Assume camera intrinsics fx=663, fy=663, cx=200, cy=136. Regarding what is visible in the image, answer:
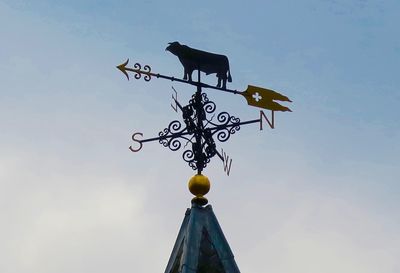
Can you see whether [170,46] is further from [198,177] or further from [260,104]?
[198,177]

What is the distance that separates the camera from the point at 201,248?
21.4 feet

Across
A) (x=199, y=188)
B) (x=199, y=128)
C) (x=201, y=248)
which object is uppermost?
(x=199, y=128)

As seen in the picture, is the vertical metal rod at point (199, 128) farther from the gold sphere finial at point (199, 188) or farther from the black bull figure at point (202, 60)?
the black bull figure at point (202, 60)

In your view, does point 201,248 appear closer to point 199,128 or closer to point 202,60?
point 199,128

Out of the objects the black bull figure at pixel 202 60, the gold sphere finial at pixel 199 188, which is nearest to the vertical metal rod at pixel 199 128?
the gold sphere finial at pixel 199 188

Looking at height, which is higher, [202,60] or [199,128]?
[202,60]

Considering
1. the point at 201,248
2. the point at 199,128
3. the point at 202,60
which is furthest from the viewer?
the point at 202,60

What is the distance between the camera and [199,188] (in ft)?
23.1

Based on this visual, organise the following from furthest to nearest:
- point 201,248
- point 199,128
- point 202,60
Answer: point 202,60 → point 199,128 → point 201,248

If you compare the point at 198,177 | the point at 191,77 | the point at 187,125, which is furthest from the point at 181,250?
the point at 191,77

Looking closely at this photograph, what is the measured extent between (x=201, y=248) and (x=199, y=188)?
77 centimetres

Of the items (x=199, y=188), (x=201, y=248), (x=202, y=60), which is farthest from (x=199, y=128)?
(x=201, y=248)

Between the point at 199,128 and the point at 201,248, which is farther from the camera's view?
the point at 199,128

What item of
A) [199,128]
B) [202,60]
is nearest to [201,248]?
[199,128]
